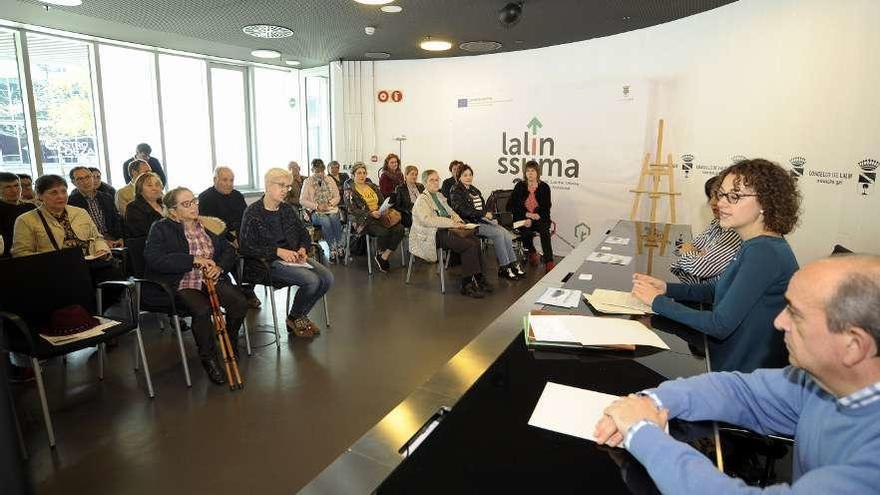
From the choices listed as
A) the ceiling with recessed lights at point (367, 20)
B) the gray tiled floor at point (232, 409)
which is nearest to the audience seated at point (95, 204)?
the gray tiled floor at point (232, 409)

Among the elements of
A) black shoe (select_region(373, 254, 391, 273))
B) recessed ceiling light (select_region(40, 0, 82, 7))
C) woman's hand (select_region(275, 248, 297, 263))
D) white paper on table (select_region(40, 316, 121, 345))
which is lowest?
black shoe (select_region(373, 254, 391, 273))

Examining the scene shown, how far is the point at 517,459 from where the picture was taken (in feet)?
3.19

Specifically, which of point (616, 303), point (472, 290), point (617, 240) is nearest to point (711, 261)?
point (616, 303)

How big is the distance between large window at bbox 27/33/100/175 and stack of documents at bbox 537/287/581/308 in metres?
7.21

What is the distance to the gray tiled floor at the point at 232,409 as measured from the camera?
2186mm

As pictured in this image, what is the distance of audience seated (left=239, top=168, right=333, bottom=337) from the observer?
3.70 m

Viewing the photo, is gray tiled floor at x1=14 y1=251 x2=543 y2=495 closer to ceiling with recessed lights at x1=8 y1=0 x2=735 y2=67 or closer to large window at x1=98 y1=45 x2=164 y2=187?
ceiling with recessed lights at x1=8 y1=0 x2=735 y2=67

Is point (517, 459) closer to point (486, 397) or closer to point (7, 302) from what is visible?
point (486, 397)

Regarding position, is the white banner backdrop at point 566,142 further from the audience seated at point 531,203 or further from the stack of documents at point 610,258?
the stack of documents at point 610,258

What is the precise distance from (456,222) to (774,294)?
3913mm

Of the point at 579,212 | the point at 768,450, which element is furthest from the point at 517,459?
the point at 579,212

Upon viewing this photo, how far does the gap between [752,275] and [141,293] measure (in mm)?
3344

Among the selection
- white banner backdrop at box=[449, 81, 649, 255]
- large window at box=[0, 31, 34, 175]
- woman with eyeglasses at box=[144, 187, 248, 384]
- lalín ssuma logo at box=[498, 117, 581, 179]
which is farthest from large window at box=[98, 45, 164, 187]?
lalín ssuma logo at box=[498, 117, 581, 179]

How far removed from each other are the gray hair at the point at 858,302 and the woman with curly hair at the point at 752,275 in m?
0.73
